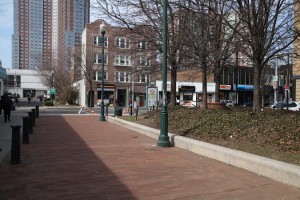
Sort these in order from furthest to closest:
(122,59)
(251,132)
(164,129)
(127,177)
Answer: (122,59) < (164,129) < (251,132) < (127,177)

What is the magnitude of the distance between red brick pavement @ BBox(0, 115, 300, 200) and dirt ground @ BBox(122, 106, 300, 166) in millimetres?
1045

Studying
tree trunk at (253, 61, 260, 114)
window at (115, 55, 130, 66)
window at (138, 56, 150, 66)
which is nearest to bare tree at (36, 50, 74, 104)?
window at (115, 55, 130, 66)

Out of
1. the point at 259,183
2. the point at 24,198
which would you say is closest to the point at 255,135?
the point at 259,183

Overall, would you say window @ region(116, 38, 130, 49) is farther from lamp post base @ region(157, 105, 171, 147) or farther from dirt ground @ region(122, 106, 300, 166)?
lamp post base @ region(157, 105, 171, 147)

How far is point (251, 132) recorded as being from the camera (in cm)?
1056

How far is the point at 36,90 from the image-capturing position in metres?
132

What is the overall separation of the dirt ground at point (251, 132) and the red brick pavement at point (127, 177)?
104cm

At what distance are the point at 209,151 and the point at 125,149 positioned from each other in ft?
8.83

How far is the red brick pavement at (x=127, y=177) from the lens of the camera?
6145 millimetres

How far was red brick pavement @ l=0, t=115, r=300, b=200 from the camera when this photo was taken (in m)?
6.14

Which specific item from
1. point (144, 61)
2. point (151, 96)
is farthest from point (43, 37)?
point (144, 61)

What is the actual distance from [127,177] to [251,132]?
15.1 ft

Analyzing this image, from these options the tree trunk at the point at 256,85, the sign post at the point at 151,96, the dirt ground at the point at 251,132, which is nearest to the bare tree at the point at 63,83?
the sign post at the point at 151,96

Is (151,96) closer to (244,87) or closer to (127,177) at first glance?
(127,177)
